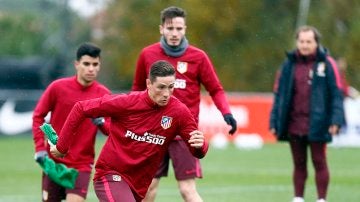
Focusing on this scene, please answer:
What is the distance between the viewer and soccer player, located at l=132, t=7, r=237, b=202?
11.2 m

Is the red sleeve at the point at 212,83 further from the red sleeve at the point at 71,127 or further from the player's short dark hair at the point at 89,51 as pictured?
the red sleeve at the point at 71,127

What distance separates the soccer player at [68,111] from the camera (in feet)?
36.9

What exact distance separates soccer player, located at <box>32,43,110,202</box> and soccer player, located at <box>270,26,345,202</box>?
2.80 m

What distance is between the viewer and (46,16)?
5216 centimetres

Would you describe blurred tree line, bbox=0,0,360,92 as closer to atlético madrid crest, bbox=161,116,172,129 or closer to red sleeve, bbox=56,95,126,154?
atlético madrid crest, bbox=161,116,172,129

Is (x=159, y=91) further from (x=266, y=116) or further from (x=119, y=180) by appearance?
(x=266, y=116)

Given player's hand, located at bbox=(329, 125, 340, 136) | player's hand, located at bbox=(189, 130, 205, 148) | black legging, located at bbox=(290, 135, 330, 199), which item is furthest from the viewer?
black legging, located at bbox=(290, 135, 330, 199)

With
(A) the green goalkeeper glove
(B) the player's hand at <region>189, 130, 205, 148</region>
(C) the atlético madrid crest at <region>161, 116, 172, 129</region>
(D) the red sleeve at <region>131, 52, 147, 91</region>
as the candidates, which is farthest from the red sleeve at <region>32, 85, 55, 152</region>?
(B) the player's hand at <region>189, 130, 205, 148</region>

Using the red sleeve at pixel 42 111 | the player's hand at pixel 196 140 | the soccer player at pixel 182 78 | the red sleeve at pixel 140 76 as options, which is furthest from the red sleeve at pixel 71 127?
the red sleeve at pixel 140 76

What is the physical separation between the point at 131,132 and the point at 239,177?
9.08m

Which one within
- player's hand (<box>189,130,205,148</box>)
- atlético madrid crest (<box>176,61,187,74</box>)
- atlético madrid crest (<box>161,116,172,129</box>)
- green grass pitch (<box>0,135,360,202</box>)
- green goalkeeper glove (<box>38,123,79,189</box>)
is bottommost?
green grass pitch (<box>0,135,360,202</box>)

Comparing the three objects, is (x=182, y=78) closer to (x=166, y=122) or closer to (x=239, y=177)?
(x=166, y=122)

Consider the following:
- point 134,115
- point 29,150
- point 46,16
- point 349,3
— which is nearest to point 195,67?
point 134,115

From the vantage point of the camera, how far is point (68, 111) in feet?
37.0
